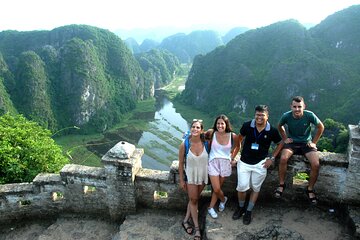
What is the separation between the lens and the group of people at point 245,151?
20.2 feet

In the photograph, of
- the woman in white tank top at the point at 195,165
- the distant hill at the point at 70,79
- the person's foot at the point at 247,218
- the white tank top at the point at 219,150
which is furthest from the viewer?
the distant hill at the point at 70,79

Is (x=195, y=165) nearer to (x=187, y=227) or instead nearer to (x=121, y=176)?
(x=187, y=227)

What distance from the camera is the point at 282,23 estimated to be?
11238 centimetres

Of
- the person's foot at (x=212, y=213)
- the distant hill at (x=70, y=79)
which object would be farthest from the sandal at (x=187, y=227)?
the distant hill at (x=70, y=79)

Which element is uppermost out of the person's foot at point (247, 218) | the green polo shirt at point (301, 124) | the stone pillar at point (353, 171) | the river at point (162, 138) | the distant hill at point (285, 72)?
the green polo shirt at point (301, 124)

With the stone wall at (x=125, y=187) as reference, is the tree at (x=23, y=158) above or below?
below

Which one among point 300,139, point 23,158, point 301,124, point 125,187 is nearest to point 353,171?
point 300,139

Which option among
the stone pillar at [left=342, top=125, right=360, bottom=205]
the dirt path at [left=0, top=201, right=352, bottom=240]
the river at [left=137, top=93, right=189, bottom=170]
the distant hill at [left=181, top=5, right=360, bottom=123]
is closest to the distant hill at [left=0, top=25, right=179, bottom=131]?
the river at [left=137, top=93, right=189, bottom=170]

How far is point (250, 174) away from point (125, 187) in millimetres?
2895

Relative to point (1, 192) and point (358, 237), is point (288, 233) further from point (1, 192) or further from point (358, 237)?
point (1, 192)

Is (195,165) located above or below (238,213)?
above

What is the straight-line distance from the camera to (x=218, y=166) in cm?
631

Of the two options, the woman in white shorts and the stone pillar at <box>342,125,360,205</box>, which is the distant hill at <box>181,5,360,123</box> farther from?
the woman in white shorts

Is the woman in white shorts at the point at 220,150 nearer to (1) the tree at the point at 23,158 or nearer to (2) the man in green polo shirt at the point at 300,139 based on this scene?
(2) the man in green polo shirt at the point at 300,139
